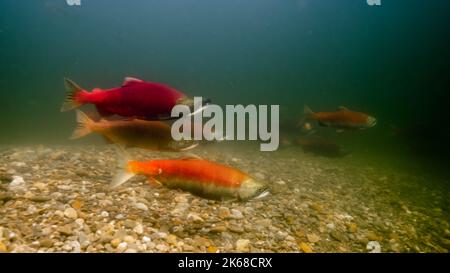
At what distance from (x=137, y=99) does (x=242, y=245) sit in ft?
6.58

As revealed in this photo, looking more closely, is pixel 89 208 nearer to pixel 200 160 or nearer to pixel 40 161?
pixel 200 160

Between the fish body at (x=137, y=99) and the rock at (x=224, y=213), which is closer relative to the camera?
the fish body at (x=137, y=99)

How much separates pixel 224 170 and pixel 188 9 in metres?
176

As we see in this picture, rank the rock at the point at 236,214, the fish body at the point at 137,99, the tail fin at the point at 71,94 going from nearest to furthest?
the fish body at the point at 137,99
the tail fin at the point at 71,94
the rock at the point at 236,214

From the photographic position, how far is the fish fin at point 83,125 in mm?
3623

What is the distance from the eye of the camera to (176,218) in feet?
12.3

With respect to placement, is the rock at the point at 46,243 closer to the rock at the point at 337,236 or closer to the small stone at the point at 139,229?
the small stone at the point at 139,229

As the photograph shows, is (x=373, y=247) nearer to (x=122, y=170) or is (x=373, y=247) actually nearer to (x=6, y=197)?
(x=122, y=170)

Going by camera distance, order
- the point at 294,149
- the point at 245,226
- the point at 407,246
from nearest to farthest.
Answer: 1. the point at 245,226
2. the point at 407,246
3. the point at 294,149

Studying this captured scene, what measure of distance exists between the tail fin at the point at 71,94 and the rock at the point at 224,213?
2.25 meters

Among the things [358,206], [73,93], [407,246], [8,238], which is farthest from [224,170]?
[358,206]

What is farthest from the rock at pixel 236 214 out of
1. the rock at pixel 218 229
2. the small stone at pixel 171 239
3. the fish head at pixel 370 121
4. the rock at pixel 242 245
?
the fish head at pixel 370 121

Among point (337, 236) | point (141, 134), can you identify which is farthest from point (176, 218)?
point (337, 236)

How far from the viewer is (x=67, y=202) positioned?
3.72 meters
